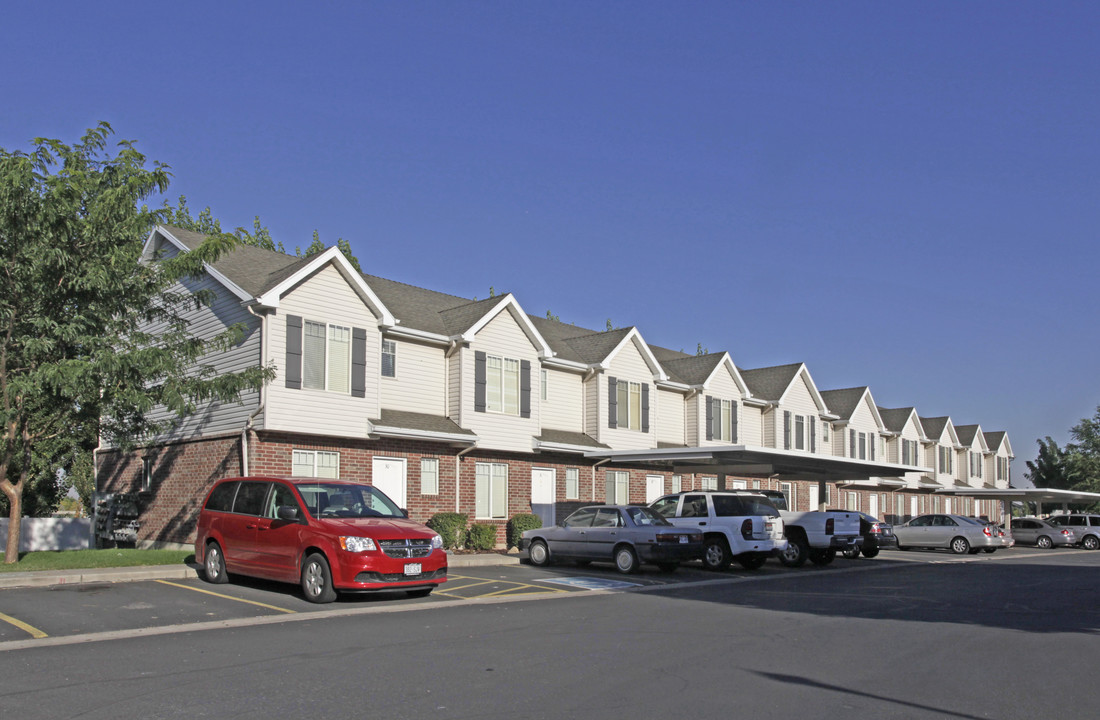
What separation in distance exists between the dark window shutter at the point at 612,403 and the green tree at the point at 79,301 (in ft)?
46.7

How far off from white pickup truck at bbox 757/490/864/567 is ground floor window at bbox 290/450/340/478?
11.2 m

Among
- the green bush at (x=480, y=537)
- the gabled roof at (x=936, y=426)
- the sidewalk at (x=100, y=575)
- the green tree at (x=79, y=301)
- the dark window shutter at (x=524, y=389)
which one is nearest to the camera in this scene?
the sidewalk at (x=100, y=575)

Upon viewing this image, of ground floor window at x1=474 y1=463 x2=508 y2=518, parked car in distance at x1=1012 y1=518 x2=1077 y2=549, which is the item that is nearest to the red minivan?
ground floor window at x1=474 y1=463 x2=508 y2=518

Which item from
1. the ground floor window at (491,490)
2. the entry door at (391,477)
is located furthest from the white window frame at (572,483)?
the entry door at (391,477)

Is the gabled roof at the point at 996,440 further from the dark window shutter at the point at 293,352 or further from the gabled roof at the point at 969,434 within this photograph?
the dark window shutter at the point at 293,352

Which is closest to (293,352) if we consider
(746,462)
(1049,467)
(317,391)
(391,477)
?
(317,391)

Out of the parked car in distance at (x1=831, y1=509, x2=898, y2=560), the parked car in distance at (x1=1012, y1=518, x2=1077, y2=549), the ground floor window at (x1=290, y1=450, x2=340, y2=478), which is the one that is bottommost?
the parked car in distance at (x1=1012, y1=518, x2=1077, y2=549)

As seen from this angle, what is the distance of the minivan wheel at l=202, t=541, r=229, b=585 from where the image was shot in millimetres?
16375

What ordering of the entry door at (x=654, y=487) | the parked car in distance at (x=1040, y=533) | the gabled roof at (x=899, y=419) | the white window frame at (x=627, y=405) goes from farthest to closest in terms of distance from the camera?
the gabled roof at (x=899, y=419)
the parked car in distance at (x=1040, y=533)
the entry door at (x=654, y=487)
the white window frame at (x=627, y=405)

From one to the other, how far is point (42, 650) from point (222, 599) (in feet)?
14.6

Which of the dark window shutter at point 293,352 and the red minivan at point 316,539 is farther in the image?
the dark window shutter at point 293,352

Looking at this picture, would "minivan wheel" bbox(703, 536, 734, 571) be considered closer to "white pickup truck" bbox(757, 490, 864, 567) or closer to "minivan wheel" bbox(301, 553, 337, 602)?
"white pickup truck" bbox(757, 490, 864, 567)

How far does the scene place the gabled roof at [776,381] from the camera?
4244 cm

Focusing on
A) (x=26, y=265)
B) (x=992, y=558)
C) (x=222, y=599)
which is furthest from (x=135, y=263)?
(x=992, y=558)
